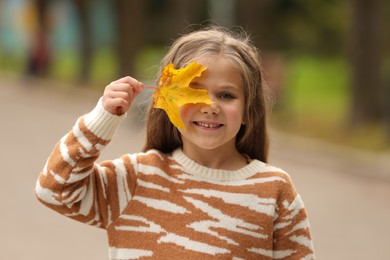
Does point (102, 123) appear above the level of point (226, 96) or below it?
below

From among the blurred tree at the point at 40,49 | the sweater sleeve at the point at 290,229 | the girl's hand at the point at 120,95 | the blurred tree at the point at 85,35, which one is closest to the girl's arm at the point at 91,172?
the girl's hand at the point at 120,95

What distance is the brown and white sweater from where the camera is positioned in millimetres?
2697

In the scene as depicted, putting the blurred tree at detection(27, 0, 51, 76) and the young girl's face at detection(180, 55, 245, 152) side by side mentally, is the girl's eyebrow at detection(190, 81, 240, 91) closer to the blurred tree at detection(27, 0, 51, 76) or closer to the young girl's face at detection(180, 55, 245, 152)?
the young girl's face at detection(180, 55, 245, 152)

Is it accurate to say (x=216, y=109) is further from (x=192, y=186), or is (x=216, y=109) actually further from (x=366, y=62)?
(x=366, y=62)

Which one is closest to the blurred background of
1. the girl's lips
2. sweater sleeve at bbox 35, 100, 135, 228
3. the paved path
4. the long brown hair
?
the paved path

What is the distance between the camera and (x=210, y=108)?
268 cm

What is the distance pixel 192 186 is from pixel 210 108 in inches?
11.1

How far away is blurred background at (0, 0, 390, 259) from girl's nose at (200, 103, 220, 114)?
3.60ft

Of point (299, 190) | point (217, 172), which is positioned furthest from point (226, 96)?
point (299, 190)

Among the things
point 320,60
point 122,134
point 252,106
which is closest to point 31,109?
point 122,134

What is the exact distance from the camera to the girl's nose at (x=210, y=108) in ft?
8.78

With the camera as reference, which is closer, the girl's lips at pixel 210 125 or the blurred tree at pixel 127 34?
the girl's lips at pixel 210 125

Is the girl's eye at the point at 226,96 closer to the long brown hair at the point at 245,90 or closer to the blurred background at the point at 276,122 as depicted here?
the long brown hair at the point at 245,90

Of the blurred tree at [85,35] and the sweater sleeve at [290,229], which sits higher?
the blurred tree at [85,35]
